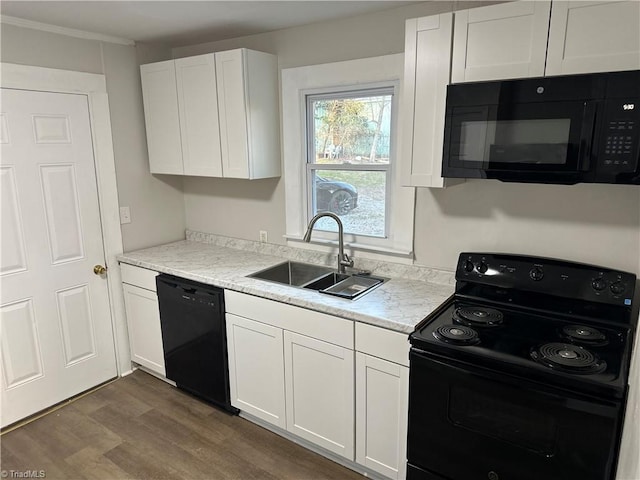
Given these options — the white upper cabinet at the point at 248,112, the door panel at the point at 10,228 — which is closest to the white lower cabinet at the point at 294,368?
the white upper cabinet at the point at 248,112

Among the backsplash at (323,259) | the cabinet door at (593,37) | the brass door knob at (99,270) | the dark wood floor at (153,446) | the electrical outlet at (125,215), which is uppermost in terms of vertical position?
the cabinet door at (593,37)

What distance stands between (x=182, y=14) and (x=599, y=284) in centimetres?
243

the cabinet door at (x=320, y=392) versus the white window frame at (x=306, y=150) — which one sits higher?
the white window frame at (x=306, y=150)

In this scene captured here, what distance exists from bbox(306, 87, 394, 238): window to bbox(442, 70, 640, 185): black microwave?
0.65 m

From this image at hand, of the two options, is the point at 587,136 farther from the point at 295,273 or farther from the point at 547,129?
the point at 295,273

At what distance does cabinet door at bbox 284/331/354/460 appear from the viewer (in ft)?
7.00

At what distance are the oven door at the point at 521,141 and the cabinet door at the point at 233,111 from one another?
128 centimetres

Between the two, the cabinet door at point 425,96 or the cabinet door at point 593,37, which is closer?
the cabinet door at point 593,37

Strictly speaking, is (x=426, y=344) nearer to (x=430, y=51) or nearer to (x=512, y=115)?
(x=512, y=115)

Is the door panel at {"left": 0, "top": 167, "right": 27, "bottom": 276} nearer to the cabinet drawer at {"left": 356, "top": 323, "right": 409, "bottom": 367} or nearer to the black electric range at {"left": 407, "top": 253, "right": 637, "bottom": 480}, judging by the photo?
the cabinet drawer at {"left": 356, "top": 323, "right": 409, "bottom": 367}

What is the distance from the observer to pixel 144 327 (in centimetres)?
306

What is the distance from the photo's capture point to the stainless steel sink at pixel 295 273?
279cm

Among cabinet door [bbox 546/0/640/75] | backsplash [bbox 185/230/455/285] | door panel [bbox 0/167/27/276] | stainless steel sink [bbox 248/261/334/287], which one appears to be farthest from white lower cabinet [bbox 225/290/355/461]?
cabinet door [bbox 546/0/640/75]

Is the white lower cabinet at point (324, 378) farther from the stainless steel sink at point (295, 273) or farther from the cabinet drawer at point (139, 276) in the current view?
the cabinet drawer at point (139, 276)
